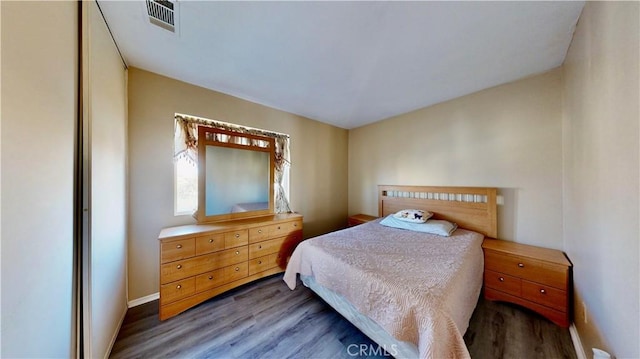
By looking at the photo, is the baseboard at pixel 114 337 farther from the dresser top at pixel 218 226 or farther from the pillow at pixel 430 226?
the pillow at pixel 430 226

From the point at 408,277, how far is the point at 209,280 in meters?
2.03

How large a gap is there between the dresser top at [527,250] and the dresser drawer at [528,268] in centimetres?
4

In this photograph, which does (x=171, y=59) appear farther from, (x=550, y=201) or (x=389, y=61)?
(x=550, y=201)

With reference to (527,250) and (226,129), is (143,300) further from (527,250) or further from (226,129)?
(527,250)

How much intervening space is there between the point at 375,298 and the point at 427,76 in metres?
2.31

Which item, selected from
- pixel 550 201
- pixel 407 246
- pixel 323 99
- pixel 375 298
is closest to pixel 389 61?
pixel 323 99

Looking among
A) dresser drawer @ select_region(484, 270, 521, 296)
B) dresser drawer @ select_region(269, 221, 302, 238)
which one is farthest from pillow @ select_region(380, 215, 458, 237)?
dresser drawer @ select_region(269, 221, 302, 238)

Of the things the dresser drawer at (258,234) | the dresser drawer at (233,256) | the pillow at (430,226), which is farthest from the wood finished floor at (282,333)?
the pillow at (430,226)

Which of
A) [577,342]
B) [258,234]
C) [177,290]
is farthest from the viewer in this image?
[258,234]

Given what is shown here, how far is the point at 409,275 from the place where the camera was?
142 cm

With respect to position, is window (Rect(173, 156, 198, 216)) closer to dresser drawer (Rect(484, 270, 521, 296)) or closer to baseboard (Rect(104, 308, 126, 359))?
baseboard (Rect(104, 308, 126, 359))

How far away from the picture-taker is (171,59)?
1.88 m

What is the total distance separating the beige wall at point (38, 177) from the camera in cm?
71

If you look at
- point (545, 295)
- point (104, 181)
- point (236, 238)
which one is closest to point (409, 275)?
point (545, 295)
